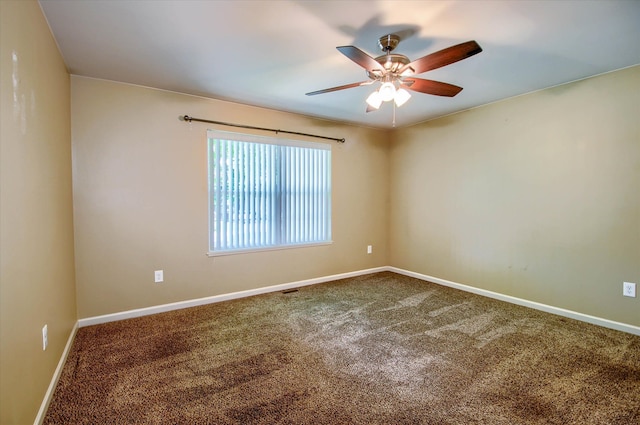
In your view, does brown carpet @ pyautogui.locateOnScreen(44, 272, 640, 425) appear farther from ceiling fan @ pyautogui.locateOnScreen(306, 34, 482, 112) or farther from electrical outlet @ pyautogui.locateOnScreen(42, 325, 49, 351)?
ceiling fan @ pyautogui.locateOnScreen(306, 34, 482, 112)

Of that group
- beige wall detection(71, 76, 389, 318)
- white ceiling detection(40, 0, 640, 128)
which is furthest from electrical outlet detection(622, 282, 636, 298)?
beige wall detection(71, 76, 389, 318)

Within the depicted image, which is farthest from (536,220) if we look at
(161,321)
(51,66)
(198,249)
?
(51,66)

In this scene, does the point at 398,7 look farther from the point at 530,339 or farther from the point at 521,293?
the point at 521,293

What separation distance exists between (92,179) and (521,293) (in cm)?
465

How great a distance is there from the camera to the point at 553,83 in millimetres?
3006

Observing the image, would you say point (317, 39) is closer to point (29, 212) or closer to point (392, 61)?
point (392, 61)

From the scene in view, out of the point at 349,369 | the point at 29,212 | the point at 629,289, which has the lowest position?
the point at 349,369

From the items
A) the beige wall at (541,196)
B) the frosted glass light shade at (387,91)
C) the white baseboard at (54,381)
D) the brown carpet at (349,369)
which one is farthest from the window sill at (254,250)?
the frosted glass light shade at (387,91)

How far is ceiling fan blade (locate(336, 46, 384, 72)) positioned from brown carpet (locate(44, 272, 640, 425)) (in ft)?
6.76

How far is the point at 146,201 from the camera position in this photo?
310cm

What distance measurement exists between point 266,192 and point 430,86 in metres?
2.24

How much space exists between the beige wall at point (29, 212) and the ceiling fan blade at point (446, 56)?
2.14 meters

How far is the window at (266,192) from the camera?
3496 millimetres

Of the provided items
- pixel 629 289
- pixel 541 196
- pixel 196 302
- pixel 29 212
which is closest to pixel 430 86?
pixel 541 196
